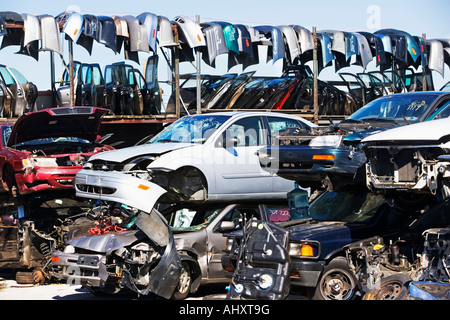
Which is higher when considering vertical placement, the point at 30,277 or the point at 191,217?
the point at 191,217

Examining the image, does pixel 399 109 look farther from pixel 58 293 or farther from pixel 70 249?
pixel 58 293

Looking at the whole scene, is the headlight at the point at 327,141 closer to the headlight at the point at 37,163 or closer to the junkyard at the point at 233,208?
the junkyard at the point at 233,208

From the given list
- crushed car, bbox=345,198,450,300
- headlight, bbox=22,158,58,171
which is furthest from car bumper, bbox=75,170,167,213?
crushed car, bbox=345,198,450,300

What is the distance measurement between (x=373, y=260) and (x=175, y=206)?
140 inches

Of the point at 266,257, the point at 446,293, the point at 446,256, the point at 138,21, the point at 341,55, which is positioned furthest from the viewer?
the point at 341,55

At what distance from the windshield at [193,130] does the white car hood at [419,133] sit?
142 inches

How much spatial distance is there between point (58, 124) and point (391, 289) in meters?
7.00

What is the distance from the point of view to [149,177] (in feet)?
32.0

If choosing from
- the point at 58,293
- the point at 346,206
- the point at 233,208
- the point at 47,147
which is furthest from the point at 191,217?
the point at 47,147

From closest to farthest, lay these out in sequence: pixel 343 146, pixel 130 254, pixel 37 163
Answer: pixel 343 146 → pixel 130 254 → pixel 37 163

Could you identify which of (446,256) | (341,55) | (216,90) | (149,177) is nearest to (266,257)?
(446,256)

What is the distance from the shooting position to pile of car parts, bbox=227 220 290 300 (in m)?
7.12

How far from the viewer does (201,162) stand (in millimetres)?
10258

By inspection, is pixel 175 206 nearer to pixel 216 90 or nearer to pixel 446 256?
pixel 446 256
